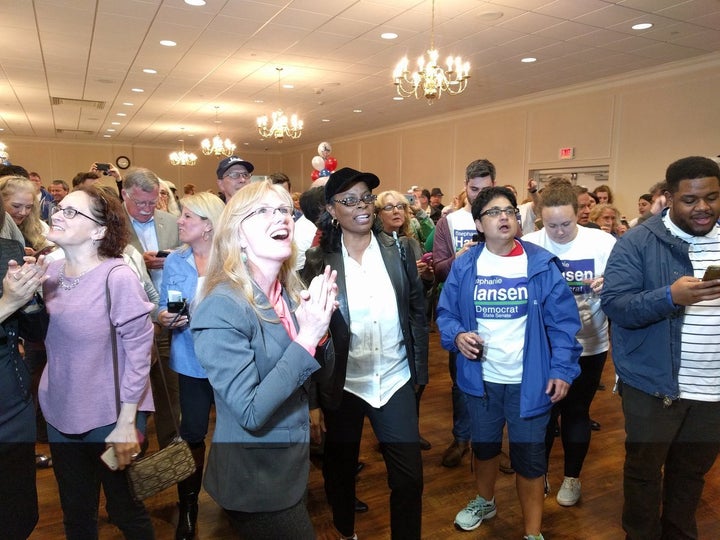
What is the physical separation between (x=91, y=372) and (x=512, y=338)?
5.55ft

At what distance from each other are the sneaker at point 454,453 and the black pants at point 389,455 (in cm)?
103

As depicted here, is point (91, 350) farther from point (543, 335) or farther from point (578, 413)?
point (578, 413)

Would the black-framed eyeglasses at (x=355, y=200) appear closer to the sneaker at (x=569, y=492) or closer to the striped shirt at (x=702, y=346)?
the striped shirt at (x=702, y=346)

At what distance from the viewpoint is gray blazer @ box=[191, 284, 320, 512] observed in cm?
121

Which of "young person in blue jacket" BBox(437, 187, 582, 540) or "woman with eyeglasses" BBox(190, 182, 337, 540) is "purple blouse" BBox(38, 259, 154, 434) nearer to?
"woman with eyeglasses" BBox(190, 182, 337, 540)

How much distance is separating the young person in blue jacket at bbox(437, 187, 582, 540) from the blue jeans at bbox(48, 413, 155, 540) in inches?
56.2

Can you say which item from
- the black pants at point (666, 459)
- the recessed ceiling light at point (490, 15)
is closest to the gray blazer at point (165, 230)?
the black pants at point (666, 459)

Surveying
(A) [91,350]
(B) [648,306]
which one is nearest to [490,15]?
(B) [648,306]

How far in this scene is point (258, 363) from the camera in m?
1.28

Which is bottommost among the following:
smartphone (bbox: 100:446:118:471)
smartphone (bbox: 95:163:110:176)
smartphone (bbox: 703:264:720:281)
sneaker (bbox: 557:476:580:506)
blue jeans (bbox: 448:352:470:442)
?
sneaker (bbox: 557:476:580:506)

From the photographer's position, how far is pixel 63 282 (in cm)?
173

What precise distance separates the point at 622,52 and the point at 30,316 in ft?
26.2

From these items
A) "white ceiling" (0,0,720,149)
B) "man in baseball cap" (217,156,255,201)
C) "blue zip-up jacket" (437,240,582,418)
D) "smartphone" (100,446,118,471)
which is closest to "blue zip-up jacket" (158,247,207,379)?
"smartphone" (100,446,118,471)

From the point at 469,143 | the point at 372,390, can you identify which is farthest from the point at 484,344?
the point at 469,143
